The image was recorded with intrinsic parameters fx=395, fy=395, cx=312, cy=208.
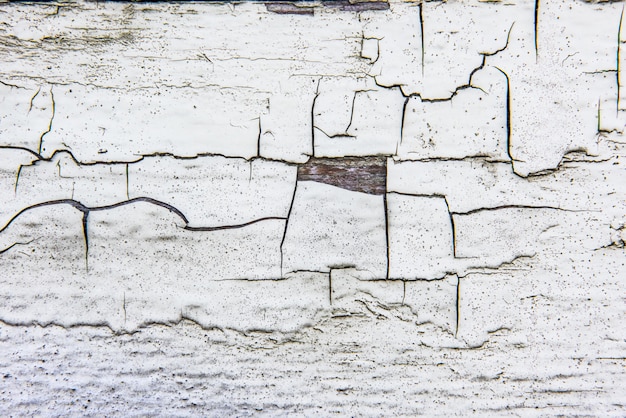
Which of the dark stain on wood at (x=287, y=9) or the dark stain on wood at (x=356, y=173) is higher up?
the dark stain on wood at (x=287, y=9)

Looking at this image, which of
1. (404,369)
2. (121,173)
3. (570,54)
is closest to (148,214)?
(121,173)

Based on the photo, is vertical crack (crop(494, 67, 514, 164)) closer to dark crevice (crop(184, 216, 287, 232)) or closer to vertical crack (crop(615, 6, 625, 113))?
vertical crack (crop(615, 6, 625, 113))

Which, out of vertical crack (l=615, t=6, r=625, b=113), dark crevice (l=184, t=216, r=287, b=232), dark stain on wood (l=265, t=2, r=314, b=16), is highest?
dark stain on wood (l=265, t=2, r=314, b=16)

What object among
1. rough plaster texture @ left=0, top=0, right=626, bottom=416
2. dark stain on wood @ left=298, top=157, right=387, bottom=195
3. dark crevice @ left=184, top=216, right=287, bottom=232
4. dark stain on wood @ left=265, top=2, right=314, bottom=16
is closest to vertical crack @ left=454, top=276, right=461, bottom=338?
rough plaster texture @ left=0, top=0, right=626, bottom=416

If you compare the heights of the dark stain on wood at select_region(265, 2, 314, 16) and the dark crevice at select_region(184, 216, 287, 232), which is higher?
the dark stain on wood at select_region(265, 2, 314, 16)

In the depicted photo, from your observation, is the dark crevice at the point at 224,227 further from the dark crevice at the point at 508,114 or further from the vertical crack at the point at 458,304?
the dark crevice at the point at 508,114

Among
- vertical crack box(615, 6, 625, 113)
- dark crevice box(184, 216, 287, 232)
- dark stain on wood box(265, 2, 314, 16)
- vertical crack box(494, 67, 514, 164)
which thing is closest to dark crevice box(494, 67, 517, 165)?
vertical crack box(494, 67, 514, 164)

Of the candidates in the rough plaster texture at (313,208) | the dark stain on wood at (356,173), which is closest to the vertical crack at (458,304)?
the rough plaster texture at (313,208)
